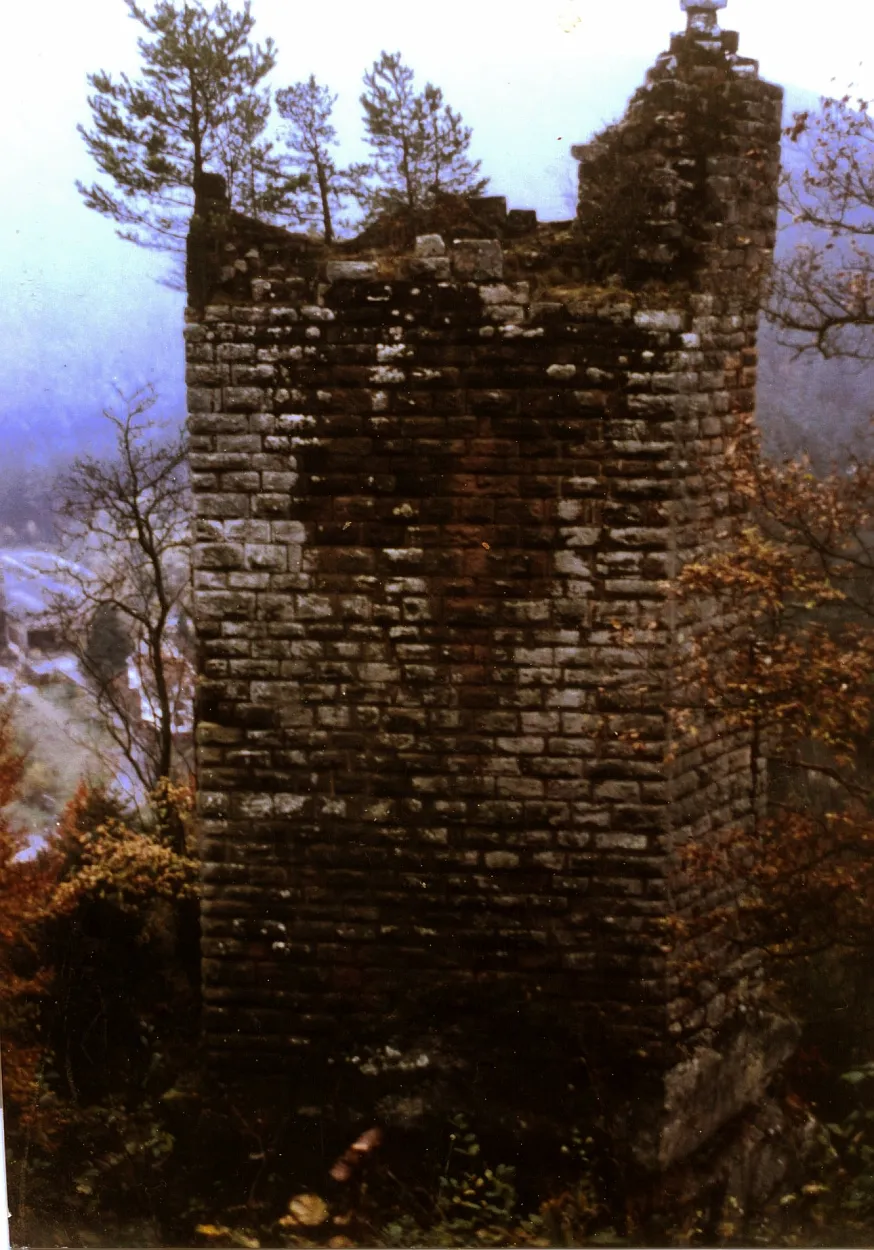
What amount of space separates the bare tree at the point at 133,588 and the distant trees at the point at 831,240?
2.27 metres

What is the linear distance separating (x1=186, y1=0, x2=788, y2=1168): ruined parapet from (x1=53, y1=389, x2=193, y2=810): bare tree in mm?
132

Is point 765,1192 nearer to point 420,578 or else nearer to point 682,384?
point 420,578

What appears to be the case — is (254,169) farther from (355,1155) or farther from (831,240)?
(355,1155)

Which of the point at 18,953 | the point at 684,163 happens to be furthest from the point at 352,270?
the point at 18,953

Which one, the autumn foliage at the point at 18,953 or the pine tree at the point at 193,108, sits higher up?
the pine tree at the point at 193,108

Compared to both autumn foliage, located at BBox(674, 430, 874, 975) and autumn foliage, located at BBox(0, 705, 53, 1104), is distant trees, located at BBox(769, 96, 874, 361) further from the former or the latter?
autumn foliage, located at BBox(0, 705, 53, 1104)

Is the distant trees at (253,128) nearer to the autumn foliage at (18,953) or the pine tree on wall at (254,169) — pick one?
the pine tree on wall at (254,169)

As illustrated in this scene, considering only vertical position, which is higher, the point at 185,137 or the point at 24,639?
the point at 185,137

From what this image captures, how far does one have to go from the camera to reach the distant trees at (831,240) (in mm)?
3924

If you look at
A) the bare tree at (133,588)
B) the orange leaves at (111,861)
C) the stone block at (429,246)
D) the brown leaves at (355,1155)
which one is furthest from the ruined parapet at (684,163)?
the brown leaves at (355,1155)

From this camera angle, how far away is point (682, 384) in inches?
155

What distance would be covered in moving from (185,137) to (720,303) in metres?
1.96

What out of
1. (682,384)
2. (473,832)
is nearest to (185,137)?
(682,384)

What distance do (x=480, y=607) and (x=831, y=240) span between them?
1774mm
